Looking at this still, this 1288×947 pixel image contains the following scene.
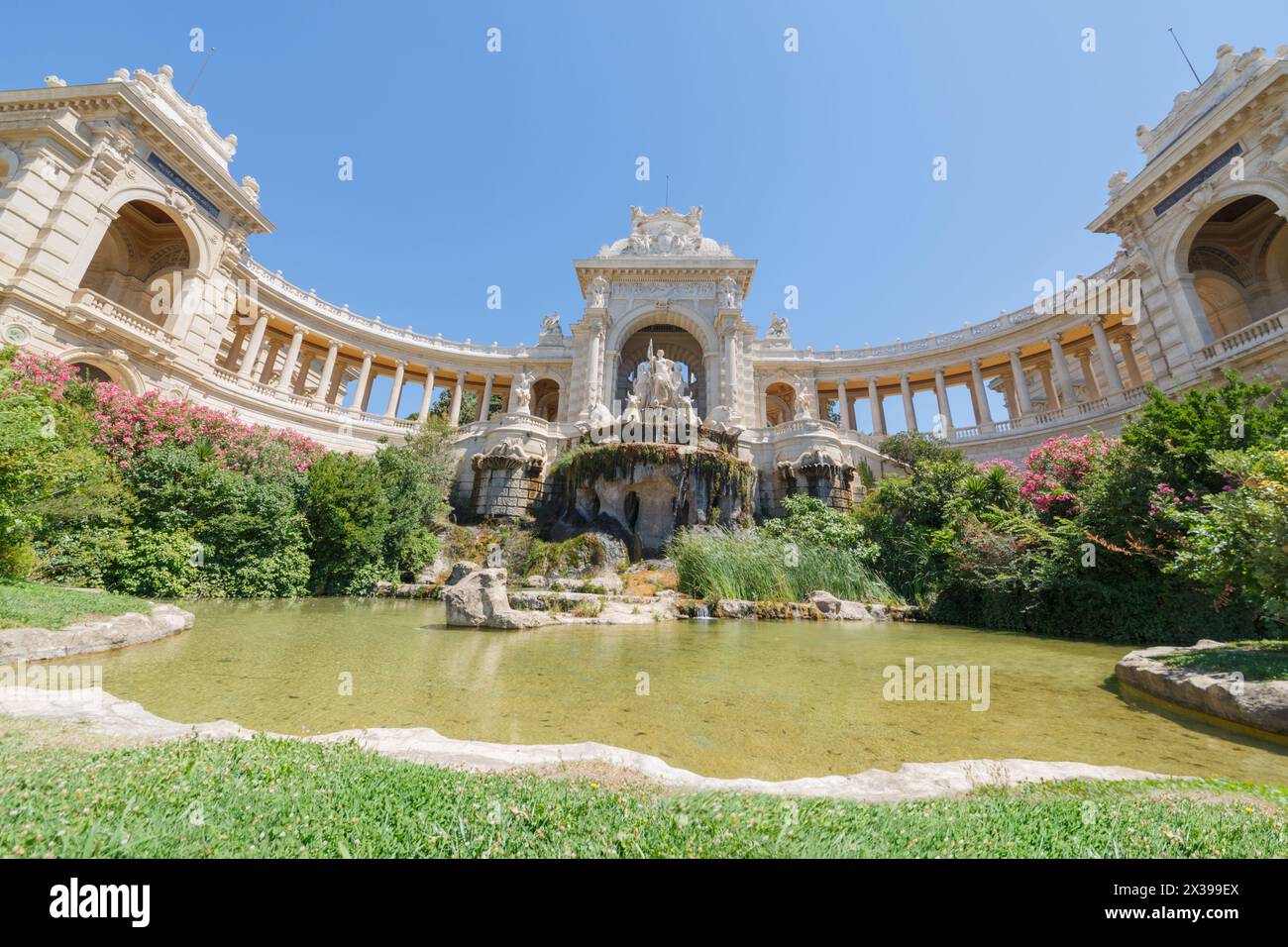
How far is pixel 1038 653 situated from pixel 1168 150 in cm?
2430

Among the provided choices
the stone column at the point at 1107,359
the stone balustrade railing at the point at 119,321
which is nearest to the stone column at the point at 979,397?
the stone column at the point at 1107,359

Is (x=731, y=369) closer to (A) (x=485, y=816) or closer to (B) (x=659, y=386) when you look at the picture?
(B) (x=659, y=386)

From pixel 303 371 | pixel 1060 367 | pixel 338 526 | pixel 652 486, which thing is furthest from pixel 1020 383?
pixel 303 371

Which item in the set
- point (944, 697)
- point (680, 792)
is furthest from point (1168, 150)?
point (680, 792)

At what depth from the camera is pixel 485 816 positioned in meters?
1.85

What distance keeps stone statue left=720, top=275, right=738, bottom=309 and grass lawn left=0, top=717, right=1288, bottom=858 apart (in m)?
30.6

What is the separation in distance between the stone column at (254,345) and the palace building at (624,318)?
0.12 metres

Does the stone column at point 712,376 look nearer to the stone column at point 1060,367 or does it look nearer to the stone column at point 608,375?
the stone column at point 608,375

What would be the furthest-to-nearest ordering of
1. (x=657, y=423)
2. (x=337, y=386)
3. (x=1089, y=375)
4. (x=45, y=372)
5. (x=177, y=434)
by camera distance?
1. (x=337, y=386)
2. (x=1089, y=375)
3. (x=657, y=423)
4. (x=177, y=434)
5. (x=45, y=372)

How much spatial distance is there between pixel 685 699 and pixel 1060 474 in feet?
44.2

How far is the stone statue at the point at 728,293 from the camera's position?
100 feet

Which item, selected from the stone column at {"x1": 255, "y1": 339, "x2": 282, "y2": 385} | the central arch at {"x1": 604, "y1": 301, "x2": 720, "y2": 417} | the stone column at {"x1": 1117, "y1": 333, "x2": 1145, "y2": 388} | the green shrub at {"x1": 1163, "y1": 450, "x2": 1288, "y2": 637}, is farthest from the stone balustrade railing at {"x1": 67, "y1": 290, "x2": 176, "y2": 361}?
the stone column at {"x1": 1117, "y1": 333, "x2": 1145, "y2": 388}

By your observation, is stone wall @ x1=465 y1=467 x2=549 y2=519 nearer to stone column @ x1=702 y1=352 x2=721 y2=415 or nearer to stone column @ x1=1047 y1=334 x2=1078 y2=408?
stone column @ x1=702 y1=352 x2=721 y2=415
